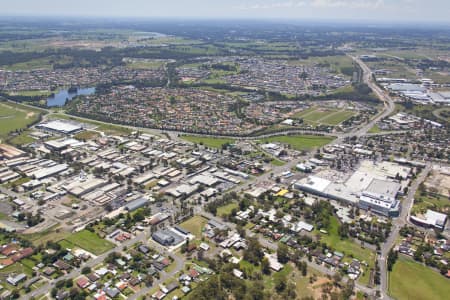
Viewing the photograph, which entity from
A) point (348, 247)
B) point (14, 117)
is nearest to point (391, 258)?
point (348, 247)

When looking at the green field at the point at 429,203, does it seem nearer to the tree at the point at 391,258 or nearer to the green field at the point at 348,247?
the tree at the point at 391,258

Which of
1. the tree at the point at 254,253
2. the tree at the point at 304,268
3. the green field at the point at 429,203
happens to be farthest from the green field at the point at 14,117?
the green field at the point at 429,203

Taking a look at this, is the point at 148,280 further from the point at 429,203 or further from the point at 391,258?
the point at 429,203

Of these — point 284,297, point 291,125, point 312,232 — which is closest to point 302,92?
point 291,125

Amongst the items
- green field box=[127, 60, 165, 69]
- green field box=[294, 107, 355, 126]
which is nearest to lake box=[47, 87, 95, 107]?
green field box=[127, 60, 165, 69]

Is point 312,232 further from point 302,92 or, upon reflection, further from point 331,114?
point 302,92

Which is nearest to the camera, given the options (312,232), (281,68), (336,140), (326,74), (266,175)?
(312,232)
